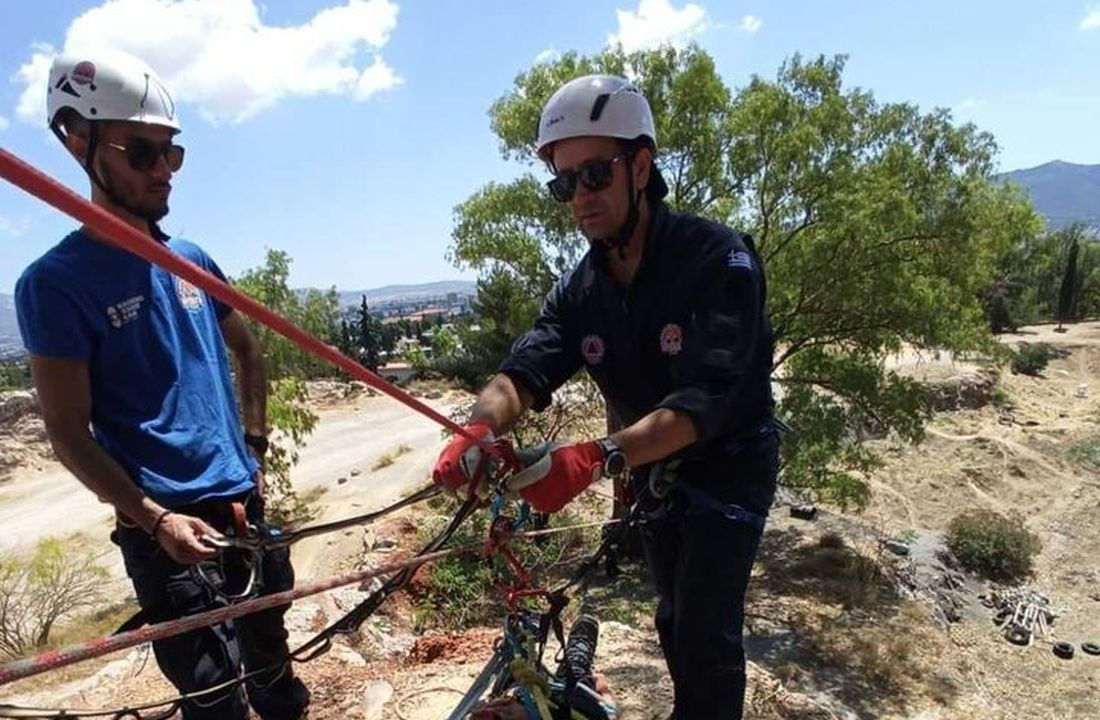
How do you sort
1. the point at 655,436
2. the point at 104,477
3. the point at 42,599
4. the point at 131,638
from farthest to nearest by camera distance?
1. the point at 42,599
2. the point at 104,477
3. the point at 655,436
4. the point at 131,638

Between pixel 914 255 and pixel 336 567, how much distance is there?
9748 mm

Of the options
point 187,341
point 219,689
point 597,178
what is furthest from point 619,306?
point 219,689

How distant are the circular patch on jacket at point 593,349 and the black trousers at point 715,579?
50 cm

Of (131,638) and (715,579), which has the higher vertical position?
(131,638)

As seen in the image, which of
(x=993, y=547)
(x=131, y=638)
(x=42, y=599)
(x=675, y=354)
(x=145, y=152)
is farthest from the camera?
(x=993, y=547)

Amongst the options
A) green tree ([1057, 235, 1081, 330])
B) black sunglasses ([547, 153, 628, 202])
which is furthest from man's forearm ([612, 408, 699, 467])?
green tree ([1057, 235, 1081, 330])

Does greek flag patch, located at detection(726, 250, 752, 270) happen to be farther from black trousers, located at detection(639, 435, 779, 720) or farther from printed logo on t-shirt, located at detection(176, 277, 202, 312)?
printed logo on t-shirt, located at detection(176, 277, 202, 312)

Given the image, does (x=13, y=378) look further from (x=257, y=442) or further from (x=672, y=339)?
(x=672, y=339)

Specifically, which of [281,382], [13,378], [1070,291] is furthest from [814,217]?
[1070,291]

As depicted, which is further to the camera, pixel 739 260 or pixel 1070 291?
pixel 1070 291

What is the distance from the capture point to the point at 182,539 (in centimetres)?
225

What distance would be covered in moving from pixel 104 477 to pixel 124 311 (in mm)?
534

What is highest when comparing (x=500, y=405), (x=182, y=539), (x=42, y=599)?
(x=500, y=405)

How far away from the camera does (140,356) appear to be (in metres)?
2.43
